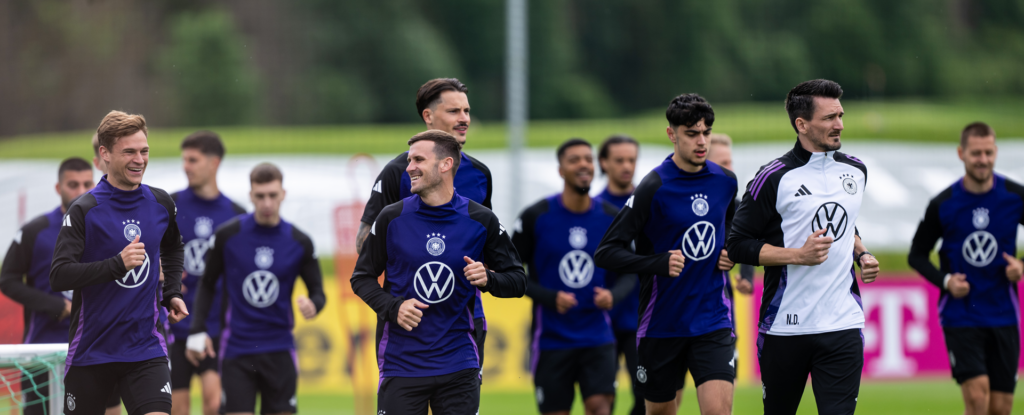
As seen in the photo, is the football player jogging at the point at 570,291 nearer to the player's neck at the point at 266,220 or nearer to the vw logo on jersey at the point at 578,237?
the vw logo on jersey at the point at 578,237

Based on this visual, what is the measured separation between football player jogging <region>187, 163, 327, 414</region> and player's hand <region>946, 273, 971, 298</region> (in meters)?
4.61

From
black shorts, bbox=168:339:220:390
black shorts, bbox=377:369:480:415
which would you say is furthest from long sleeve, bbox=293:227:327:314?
black shorts, bbox=377:369:480:415

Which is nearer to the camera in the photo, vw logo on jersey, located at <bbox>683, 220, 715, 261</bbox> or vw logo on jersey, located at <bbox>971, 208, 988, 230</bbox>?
vw logo on jersey, located at <bbox>683, 220, 715, 261</bbox>

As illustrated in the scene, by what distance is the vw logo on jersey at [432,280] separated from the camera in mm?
4938

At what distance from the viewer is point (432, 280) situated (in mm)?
4949

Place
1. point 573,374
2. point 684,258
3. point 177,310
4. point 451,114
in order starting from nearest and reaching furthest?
point 177,310
point 684,258
point 451,114
point 573,374

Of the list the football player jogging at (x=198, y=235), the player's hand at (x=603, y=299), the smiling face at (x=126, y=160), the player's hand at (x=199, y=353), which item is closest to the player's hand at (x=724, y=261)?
the player's hand at (x=603, y=299)

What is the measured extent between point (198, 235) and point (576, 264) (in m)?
3.04

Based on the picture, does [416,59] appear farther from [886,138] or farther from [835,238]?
[835,238]

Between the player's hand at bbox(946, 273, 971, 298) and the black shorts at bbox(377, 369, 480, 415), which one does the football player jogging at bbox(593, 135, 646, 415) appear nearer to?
the player's hand at bbox(946, 273, 971, 298)

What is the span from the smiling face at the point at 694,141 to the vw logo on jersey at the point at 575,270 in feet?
5.37

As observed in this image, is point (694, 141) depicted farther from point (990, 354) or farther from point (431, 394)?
point (990, 354)

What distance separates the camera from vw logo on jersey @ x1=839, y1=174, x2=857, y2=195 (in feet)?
17.1

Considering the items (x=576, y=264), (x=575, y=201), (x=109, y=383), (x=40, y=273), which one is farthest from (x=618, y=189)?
(x=40, y=273)
